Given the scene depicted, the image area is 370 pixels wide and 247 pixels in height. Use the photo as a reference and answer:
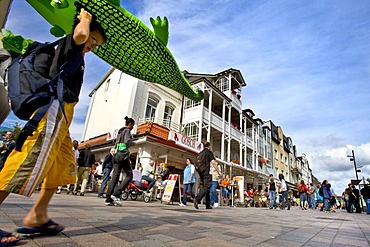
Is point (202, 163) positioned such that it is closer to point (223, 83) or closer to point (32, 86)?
point (32, 86)

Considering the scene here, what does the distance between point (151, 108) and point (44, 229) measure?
1473 centimetres

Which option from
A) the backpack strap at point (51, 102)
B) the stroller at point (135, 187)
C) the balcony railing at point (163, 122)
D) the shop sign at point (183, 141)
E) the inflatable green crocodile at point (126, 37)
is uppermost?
the balcony railing at point (163, 122)

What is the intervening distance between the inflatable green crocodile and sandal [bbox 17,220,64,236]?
5.45 ft

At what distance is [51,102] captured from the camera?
1.47m

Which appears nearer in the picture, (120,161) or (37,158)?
(37,158)

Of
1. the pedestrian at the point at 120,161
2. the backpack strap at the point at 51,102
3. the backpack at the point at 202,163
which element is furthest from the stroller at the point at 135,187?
the backpack strap at the point at 51,102

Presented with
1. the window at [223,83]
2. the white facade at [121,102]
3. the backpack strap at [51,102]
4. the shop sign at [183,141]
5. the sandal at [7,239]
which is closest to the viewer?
the sandal at [7,239]

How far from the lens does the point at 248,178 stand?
79.2 ft

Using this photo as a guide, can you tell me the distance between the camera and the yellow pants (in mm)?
1332

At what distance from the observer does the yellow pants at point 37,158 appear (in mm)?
1332

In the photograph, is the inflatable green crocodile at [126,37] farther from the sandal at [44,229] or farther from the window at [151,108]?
the window at [151,108]

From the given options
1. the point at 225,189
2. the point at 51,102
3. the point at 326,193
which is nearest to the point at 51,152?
the point at 51,102

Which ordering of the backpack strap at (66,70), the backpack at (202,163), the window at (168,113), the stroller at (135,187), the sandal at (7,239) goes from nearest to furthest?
the sandal at (7,239)
the backpack strap at (66,70)
the backpack at (202,163)
the stroller at (135,187)
the window at (168,113)

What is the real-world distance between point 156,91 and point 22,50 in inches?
580
